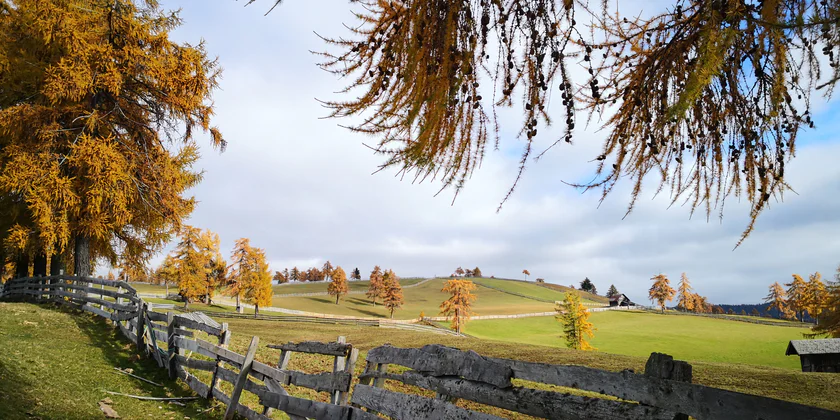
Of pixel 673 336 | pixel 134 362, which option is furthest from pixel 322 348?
pixel 673 336

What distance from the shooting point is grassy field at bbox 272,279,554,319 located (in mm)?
81938

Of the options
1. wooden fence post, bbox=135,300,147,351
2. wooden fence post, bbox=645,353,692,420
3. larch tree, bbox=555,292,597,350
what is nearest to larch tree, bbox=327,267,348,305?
larch tree, bbox=555,292,597,350

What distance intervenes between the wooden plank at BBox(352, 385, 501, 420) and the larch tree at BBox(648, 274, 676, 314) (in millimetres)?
89057

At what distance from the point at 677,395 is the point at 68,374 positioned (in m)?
11.3

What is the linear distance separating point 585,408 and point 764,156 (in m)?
2.19

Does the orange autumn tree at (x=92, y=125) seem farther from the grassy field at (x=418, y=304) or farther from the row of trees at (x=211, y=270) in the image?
the grassy field at (x=418, y=304)

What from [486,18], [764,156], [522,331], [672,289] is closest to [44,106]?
[486,18]

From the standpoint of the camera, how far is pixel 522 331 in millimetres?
60875

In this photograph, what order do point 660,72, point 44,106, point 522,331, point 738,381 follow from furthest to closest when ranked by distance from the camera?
point 522,331, point 44,106, point 738,381, point 660,72

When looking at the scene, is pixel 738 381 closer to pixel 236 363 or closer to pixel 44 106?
pixel 236 363

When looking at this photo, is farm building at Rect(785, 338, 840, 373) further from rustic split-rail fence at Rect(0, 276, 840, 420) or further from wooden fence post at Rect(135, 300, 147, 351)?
wooden fence post at Rect(135, 300, 147, 351)

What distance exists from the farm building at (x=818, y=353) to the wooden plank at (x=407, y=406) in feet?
37.2

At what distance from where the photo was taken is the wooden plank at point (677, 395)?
244 centimetres

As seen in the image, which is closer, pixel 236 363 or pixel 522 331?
pixel 236 363
